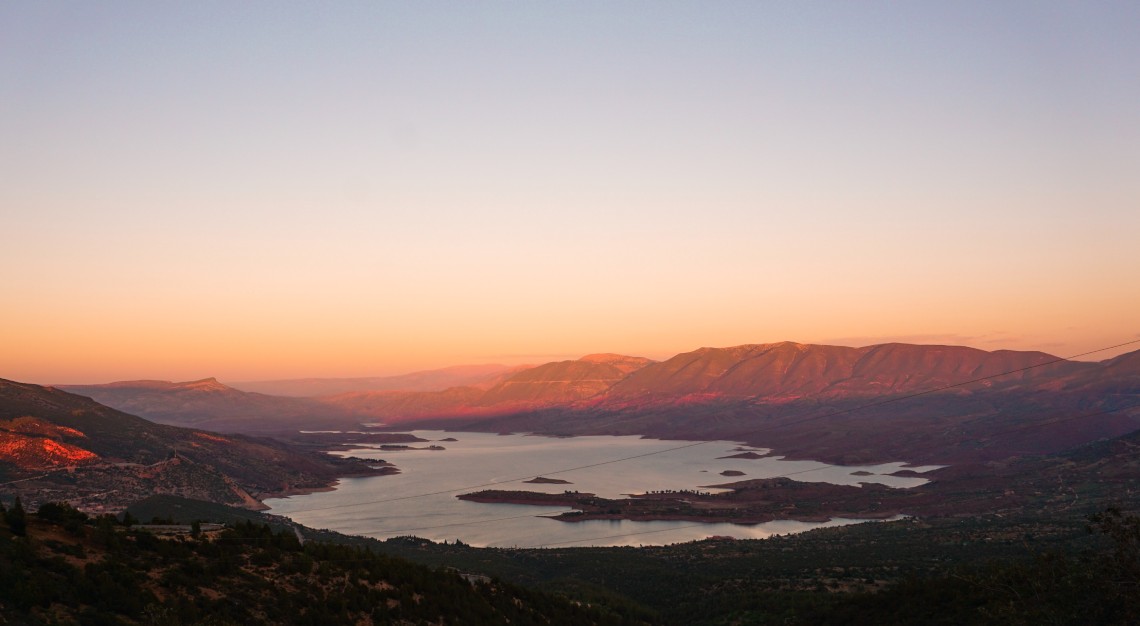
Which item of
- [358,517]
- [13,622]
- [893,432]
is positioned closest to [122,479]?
[358,517]

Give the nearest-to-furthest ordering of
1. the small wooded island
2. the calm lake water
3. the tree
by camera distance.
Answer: the tree → the calm lake water → the small wooded island

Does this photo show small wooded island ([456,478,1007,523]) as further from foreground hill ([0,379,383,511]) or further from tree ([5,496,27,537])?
tree ([5,496,27,537])

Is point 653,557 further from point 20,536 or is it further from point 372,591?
point 20,536

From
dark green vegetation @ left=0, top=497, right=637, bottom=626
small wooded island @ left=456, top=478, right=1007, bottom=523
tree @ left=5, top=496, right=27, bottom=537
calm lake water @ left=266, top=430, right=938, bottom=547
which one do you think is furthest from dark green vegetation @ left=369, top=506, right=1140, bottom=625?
tree @ left=5, top=496, right=27, bottom=537

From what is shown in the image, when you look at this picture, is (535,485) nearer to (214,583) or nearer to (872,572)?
(872,572)

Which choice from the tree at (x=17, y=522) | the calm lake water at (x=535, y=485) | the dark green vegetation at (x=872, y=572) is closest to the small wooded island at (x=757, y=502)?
the calm lake water at (x=535, y=485)
